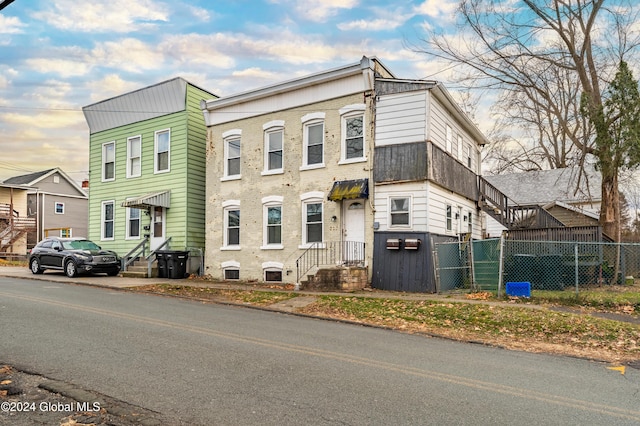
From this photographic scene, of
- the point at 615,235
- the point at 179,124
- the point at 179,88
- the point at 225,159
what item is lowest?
the point at 615,235

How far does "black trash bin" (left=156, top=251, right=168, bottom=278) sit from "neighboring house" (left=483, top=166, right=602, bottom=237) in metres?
18.7

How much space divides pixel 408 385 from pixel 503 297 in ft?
28.3

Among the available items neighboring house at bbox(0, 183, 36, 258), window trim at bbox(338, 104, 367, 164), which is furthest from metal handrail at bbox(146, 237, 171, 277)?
neighboring house at bbox(0, 183, 36, 258)

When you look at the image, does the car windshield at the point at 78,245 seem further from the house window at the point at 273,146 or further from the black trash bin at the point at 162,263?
the house window at the point at 273,146

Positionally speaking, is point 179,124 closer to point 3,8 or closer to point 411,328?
point 3,8

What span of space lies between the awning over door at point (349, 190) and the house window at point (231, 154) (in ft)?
18.1

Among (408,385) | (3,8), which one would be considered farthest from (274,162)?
(408,385)

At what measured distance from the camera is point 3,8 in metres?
7.17

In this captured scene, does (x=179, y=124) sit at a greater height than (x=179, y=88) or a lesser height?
lesser

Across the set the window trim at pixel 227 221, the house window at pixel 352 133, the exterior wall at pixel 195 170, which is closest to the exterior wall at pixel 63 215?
the exterior wall at pixel 195 170

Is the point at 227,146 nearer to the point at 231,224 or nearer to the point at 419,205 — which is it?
the point at 231,224

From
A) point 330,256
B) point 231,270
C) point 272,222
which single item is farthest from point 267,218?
point 330,256

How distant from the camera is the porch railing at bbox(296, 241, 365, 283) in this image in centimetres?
1644

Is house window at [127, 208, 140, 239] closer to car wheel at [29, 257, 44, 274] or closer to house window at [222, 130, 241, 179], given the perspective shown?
car wheel at [29, 257, 44, 274]
